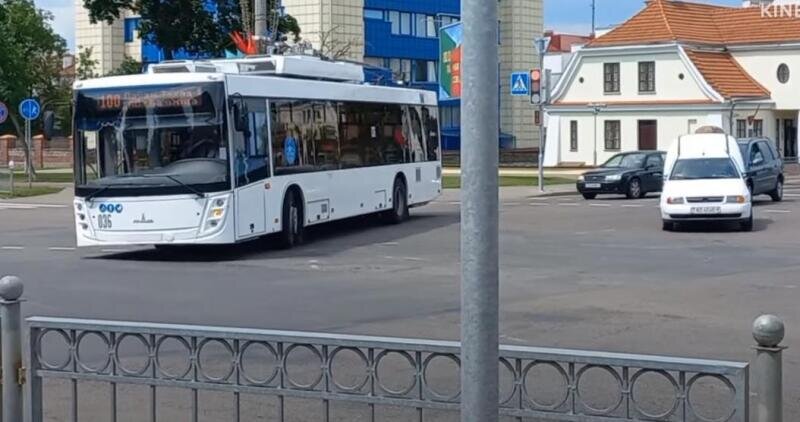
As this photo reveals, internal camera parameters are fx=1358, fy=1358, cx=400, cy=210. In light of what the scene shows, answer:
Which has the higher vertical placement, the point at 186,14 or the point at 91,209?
the point at 186,14

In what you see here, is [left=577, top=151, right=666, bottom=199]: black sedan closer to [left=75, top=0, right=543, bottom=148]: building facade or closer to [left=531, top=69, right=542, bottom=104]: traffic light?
[left=531, top=69, right=542, bottom=104]: traffic light

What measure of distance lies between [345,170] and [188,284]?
308 inches

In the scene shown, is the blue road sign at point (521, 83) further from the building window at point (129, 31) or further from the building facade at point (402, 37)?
the building window at point (129, 31)

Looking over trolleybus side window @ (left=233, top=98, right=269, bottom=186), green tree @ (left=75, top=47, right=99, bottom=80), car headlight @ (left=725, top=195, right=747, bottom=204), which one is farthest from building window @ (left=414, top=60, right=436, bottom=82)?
trolleybus side window @ (left=233, top=98, right=269, bottom=186)

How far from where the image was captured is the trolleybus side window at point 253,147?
2062 cm

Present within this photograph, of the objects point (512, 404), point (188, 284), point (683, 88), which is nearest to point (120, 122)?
point (188, 284)

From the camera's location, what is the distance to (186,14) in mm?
50781

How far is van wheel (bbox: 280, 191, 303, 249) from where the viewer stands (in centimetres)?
2239

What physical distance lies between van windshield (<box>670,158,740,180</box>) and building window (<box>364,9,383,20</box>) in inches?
2081

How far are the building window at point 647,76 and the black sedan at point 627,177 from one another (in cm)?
2492

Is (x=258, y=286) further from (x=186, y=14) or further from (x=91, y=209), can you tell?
(x=186, y=14)

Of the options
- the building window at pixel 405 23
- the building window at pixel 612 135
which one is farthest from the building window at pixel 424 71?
the building window at pixel 612 135

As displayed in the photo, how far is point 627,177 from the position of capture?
1512 inches

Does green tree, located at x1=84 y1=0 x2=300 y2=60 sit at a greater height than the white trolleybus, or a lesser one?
greater
